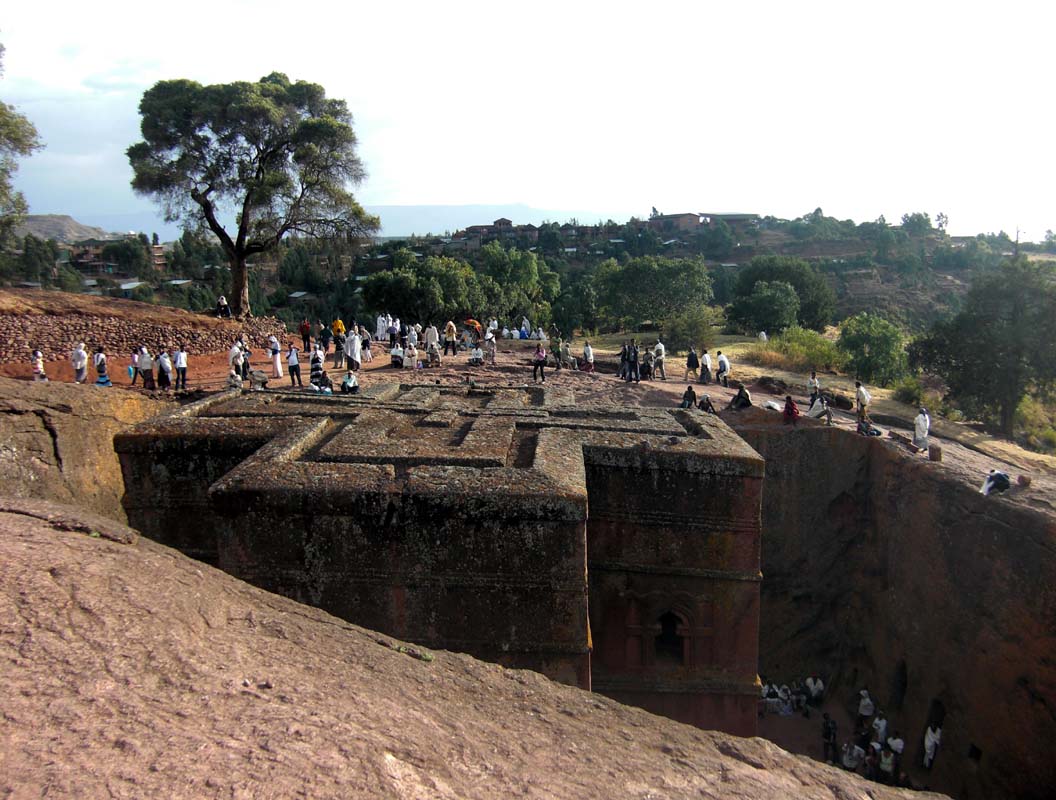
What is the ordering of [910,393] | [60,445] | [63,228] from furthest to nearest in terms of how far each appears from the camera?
[63,228], [910,393], [60,445]

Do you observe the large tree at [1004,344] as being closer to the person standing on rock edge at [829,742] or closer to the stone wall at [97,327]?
the person standing on rock edge at [829,742]

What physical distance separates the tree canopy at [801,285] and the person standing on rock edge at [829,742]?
3580cm

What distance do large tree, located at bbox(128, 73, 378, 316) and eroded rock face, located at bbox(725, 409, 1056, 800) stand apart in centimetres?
1733

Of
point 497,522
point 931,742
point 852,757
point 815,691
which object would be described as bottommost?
point 815,691

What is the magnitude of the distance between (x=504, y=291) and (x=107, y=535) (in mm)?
38063

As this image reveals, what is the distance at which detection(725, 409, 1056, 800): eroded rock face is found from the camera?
1048 cm

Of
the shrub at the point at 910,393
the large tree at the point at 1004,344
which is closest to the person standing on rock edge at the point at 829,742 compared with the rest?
the shrub at the point at 910,393

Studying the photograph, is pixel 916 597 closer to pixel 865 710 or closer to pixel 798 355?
pixel 865 710

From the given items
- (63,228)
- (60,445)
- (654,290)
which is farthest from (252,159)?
(63,228)

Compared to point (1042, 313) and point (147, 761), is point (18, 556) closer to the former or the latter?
point (147, 761)

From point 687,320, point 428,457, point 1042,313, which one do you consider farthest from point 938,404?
point 428,457

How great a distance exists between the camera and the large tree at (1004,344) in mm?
22750

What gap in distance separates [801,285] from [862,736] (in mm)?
38725

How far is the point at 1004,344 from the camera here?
23.2 meters
